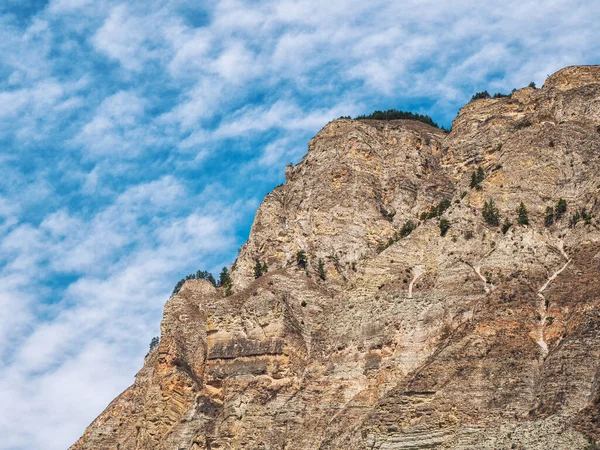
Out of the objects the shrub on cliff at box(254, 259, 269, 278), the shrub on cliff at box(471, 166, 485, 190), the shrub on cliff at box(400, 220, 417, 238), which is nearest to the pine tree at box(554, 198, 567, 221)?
the shrub on cliff at box(471, 166, 485, 190)

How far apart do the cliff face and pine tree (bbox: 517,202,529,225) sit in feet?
1.66

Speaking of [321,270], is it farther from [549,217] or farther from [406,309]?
[549,217]

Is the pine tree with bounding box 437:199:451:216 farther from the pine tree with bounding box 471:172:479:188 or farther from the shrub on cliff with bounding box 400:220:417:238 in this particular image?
the pine tree with bounding box 471:172:479:188

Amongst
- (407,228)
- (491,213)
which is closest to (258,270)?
(407,228)

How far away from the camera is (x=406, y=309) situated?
92.1 m

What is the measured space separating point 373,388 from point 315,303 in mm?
15371

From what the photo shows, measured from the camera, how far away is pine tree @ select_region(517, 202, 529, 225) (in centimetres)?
9594

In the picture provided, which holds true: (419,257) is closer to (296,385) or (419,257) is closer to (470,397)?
(296,385)

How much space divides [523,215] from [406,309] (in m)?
13.0

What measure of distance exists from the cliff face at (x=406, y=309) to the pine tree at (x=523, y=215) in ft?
1.66

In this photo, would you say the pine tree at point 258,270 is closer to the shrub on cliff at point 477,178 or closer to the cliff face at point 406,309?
the cliff face at point 406,309

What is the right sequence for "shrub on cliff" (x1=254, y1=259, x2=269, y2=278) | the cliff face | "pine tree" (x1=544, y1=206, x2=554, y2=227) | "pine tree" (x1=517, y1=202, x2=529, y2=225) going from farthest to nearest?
"shrub on cliff" (x1=254, y1=259, x2=269, y2=278), "pine tree" (x1=544, y1=206, x2=554, y2=227), "pine tree" (x1=517, y1=202, x2=529, y2=225), the cliff face

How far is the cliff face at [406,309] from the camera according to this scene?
258ft

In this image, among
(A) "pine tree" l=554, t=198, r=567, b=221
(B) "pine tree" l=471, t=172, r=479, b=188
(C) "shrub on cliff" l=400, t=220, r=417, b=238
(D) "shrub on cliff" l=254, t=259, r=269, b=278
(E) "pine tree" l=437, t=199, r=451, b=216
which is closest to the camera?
(A) "pine tree" l=554, t=198, r=567, b=221
